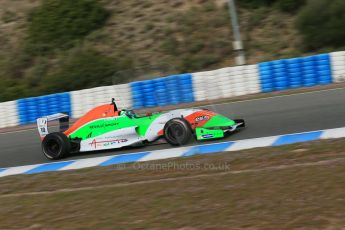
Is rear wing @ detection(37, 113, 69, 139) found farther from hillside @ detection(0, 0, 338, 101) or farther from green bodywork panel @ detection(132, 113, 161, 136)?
hillside @ detection(0, 0, 338, 101)

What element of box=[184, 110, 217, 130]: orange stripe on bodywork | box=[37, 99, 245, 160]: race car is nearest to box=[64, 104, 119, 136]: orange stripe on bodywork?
Result: box=[37, 99, 245, 160]: race car

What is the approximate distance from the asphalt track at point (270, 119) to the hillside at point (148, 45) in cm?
707

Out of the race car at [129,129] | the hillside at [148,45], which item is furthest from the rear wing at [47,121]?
the hillside at [148,45]

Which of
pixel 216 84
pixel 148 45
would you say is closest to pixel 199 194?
pixel 216 84

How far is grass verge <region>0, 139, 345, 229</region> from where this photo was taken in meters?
4.34

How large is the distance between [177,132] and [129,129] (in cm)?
93

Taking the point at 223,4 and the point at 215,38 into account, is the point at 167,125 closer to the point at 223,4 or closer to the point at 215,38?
the point at 215,38

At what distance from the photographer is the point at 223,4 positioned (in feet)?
79.0

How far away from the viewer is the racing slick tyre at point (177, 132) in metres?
8.59

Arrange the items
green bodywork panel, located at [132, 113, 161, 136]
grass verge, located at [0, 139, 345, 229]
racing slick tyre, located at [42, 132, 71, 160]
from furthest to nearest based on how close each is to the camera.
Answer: racing slick tyre, located at [42, 132, 71, 160] < green bodywork panel, located at [132, 113, 161, 136] < grass verge, located at [0, 139, 345, 229]

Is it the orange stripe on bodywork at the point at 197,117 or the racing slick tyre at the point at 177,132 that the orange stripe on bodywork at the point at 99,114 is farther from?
the orange stripe on bodywork at the point at 197,117

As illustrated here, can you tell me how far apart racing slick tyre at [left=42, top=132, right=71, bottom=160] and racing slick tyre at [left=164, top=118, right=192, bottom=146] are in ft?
6.55

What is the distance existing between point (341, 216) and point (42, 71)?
70.4 ft

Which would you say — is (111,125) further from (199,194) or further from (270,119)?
(199,194)
